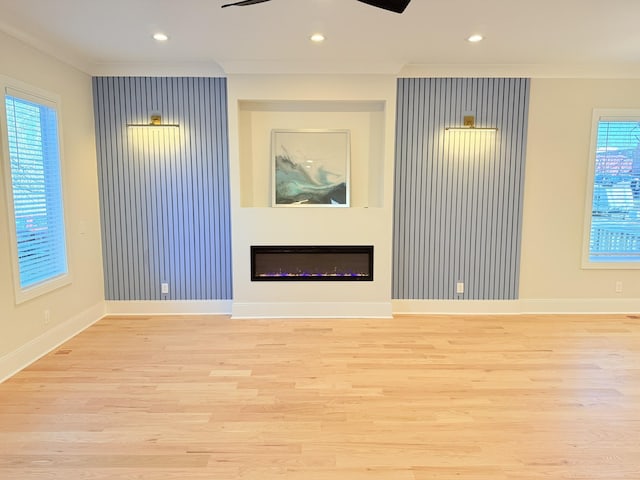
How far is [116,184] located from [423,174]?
11.1 feet

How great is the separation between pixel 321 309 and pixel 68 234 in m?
2.64

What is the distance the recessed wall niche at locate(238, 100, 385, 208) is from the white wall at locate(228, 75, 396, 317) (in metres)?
0.01

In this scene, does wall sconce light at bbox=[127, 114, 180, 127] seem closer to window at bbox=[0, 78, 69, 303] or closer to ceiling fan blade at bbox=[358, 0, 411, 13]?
window at bbox=[0, 78, 69, 303]

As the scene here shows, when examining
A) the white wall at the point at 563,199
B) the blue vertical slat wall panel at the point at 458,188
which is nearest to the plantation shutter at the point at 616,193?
the white wall at the point at 563,199

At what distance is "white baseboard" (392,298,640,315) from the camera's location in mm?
4523

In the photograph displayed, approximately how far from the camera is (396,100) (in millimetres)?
4211

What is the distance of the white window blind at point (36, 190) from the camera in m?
3.12

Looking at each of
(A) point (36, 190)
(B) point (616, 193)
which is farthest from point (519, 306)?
(A) point (36, 190)

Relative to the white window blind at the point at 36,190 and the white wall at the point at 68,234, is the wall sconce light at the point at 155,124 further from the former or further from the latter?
the white window blind at the point at 36,190

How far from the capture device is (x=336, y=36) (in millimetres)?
3311

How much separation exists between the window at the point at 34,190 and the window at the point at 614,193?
5.49 m

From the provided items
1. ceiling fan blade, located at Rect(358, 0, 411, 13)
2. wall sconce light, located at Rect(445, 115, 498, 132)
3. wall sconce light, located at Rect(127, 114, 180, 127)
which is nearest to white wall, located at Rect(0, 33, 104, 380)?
wall sconce light, located at Rect(127, 114, 180, 127)

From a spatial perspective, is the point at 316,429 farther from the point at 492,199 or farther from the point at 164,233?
the point at 492,199

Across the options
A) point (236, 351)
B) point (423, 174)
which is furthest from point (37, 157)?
point (423, 174)
